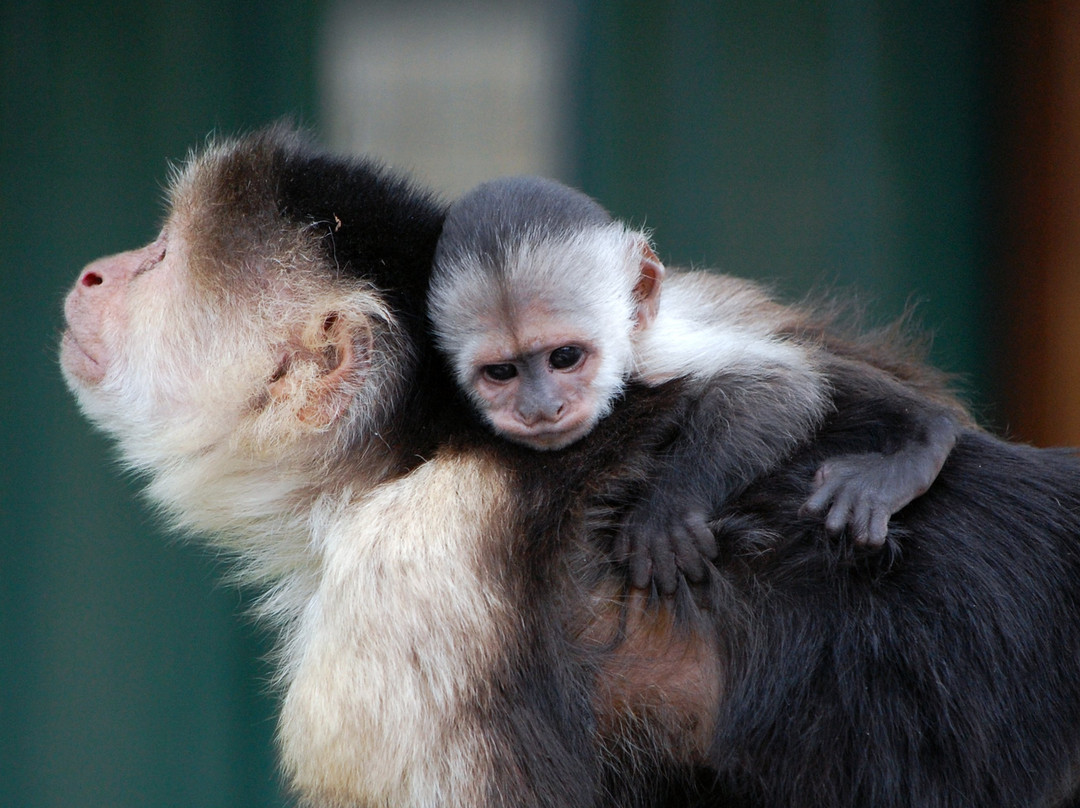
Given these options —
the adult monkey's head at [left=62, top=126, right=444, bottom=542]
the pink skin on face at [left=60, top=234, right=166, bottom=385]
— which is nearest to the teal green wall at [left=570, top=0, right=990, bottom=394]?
the adult monkey's head at [left=62, top=126, right=444, bottom=542]

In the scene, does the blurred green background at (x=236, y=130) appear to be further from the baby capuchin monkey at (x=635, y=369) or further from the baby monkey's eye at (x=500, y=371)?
the baby monkey's eye at (x=500, y=371)

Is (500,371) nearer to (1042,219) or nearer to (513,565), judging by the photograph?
(513,565)

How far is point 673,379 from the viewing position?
2262mm

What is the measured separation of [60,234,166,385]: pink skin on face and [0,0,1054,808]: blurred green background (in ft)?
5.04

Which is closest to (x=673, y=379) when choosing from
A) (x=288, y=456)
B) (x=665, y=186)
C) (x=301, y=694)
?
(x=288, y=456)

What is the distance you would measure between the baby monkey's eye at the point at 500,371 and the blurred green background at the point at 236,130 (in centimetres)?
182

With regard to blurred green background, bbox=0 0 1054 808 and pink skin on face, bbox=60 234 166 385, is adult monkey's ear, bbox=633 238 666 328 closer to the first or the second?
pink skin on face, bbox=60 234 166 385

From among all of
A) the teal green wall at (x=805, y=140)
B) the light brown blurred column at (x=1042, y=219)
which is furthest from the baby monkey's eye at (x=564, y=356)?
the light brown blurred column at (x=1042, y=219)

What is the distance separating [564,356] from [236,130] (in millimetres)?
2186

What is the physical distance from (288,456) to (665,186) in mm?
2392

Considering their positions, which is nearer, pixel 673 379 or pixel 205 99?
pixel 673 379

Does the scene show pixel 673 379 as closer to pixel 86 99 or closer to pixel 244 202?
pixel 244 202

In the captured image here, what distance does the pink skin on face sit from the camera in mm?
2354

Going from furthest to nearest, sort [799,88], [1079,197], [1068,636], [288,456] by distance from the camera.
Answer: [799,88]
[1079,197]
[288,456]
[1068,636]
